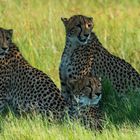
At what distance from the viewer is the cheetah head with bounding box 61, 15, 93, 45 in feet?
24.6

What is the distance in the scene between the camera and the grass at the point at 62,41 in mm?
6066

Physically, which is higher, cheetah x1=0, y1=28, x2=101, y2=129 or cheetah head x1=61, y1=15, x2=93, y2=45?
cheetah head x1=61, y1=15, x2=93, y2=45

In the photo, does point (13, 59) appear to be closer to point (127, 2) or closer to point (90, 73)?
point (90, 73)

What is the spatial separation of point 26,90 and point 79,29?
0.77m

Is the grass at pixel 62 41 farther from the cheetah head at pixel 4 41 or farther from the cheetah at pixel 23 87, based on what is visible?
the cheetah head at pixel 4 41

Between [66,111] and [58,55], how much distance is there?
2.24 meters

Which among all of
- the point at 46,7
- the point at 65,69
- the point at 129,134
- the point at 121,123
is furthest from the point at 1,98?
the point at 46,7

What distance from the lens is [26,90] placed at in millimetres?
7273

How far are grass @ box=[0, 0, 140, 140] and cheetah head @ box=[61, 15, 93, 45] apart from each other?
55cm

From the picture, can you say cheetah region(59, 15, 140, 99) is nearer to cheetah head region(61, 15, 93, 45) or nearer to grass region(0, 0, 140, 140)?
cheetah head region(61, 15, 93, 45)

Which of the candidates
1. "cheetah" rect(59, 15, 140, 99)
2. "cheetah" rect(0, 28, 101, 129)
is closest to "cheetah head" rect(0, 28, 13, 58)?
"cheetah" rect(0, 28, 101, 129)

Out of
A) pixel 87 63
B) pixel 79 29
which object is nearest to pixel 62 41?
pixel 87 63

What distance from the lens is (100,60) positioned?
7.80m

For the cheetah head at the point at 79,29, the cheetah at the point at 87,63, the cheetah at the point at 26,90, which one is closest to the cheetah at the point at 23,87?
the cheetah at the point at 26,90
